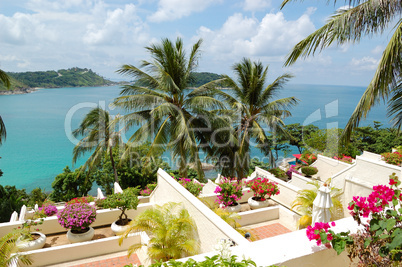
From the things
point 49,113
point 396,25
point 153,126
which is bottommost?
point 49,113

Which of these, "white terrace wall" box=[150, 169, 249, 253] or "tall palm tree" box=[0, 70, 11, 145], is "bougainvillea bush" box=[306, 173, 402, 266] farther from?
"tall palm tree" box=[0, 70, 11, 145]

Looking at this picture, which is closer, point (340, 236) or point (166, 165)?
point (340, 236)

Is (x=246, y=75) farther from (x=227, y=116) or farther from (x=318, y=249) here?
(x=318, y=249)

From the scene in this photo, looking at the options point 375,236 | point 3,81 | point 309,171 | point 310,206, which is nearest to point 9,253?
point 375,236

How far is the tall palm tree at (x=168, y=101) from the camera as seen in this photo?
1188 centimetres

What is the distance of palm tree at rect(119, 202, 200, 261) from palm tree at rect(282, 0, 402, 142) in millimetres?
3776

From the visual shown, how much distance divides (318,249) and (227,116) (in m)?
11.8

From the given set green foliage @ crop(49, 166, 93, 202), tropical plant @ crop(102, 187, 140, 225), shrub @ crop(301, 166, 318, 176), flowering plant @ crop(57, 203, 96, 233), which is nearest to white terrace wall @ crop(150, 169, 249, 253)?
tropical plant @ crop(102, 187, 140, 225)

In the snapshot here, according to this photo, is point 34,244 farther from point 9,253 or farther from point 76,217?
point 9,253

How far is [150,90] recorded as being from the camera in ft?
41.1

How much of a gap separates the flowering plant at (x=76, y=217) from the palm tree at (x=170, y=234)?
5.96 feet

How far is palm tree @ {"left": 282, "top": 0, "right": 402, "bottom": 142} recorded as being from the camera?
4.54 m

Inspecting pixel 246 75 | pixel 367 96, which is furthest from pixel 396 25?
pixel 246 75

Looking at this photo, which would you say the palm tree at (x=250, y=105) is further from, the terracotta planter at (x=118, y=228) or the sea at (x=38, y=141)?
the sea at (x=38, y=141)
